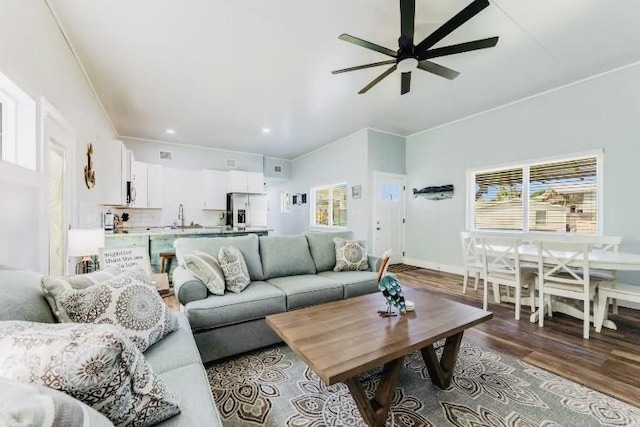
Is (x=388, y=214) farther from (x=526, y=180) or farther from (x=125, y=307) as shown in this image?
(x=125, y=307)

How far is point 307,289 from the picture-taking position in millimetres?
2510

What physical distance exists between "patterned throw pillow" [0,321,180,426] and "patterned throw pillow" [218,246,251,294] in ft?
5.04

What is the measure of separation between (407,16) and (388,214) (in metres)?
4.12

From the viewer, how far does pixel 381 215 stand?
221 inches

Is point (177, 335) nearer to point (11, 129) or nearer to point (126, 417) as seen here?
point (126, 417)

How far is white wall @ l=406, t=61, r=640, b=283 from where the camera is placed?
3.23 meters

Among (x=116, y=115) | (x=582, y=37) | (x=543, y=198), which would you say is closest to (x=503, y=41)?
(x=582, y=37)

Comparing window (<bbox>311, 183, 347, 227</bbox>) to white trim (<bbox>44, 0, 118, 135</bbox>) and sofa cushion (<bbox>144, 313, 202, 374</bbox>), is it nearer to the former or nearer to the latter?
white trim (<bbox>44, 0, 118, 135</bbox>)

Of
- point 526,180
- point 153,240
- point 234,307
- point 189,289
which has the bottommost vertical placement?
point 234,307

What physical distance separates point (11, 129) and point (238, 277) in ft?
6.25

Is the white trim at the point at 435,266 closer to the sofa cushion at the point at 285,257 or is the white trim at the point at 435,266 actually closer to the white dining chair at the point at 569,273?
the white dining chair at the point at 569,273

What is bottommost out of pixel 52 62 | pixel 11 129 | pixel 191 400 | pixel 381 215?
pixel 191 400

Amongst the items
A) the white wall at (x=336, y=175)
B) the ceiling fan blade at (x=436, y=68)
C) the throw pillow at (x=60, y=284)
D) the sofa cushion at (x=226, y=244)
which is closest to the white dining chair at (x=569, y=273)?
the ceiling fan blade at (x=436, y=68)

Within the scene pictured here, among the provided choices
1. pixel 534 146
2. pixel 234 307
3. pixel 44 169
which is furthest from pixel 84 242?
pixel 534 146
